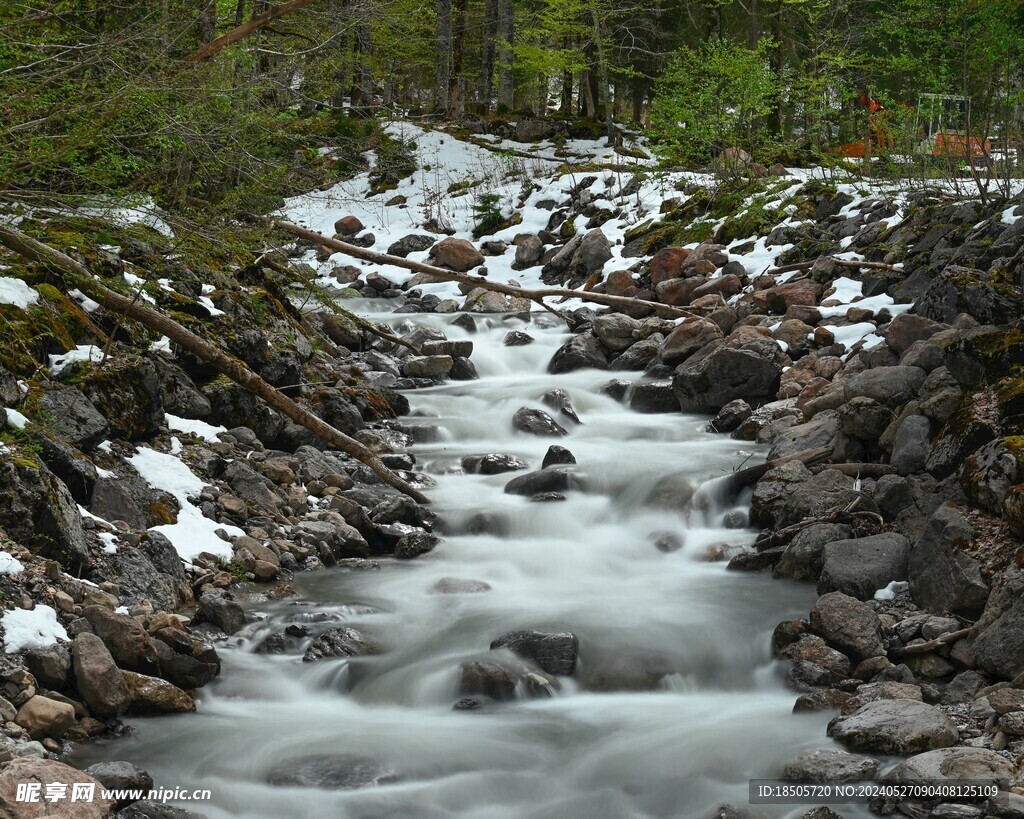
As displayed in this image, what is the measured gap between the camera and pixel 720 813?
167 inches

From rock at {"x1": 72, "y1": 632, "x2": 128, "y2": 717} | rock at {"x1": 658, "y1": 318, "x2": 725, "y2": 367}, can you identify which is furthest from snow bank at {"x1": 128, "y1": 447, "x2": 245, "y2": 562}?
rock at {"x1": 658, "y1": 318, "x2": 725, "y2": 367}

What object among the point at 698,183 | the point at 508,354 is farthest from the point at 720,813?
the point at 698,183

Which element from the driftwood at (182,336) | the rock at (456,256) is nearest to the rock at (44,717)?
the driftwood at (182,336)

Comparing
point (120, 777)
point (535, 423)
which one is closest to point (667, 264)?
point (535, 423)

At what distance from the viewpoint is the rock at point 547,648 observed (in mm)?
5734

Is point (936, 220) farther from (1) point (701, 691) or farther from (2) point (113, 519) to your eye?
(2) point (113, 519)

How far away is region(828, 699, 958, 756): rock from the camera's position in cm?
437

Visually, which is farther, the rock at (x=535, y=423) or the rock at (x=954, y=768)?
the rock at (x=535, y=423)

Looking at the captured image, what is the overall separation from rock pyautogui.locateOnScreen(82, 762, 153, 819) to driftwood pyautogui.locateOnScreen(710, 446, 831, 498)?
545 centimetres

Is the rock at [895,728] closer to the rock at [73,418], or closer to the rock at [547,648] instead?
the rock at [547,648]

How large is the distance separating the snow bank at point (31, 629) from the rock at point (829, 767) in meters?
3.69

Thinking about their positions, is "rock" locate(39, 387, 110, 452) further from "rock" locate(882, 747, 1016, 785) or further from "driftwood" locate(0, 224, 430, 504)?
"rock" locate(882, 747, 1016, 785)

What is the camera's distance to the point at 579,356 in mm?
12984

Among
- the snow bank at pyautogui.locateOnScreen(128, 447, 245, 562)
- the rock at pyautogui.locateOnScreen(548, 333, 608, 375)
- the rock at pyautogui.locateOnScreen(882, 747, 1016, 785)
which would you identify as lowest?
the rock at pyautogui.locateOnScreen(882, 747, 1016, 785)
